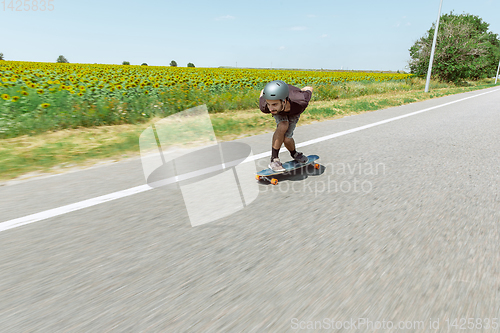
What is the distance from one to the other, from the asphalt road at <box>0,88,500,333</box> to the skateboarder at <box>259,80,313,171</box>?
20.9 inches

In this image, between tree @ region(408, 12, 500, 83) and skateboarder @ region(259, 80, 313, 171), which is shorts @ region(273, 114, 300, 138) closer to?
skateboarder @ region(259, 80, 313, 171)

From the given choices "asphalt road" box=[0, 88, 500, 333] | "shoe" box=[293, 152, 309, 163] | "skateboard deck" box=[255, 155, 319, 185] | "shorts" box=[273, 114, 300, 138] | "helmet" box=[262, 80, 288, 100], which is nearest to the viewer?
"asphalt road" box=[0, 88, 500, 333]

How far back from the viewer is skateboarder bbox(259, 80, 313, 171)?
3.27 metres

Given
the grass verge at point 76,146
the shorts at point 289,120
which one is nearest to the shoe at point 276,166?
the shorts at point 289,120

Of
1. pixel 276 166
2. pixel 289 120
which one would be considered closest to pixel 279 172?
pixel 276 166

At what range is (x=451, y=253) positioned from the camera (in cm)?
222

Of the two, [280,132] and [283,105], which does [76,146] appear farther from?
[283,105]

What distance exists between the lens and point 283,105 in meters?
3.46

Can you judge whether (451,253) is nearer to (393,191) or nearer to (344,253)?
(344,253)

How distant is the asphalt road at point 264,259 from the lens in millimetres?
1618

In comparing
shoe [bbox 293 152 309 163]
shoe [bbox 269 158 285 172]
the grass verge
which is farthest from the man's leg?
the grass verge

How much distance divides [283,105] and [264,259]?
73.6 inches

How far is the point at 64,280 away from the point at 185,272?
704 millimetres

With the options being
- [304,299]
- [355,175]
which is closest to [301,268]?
[304,299]
